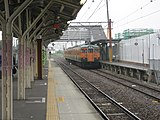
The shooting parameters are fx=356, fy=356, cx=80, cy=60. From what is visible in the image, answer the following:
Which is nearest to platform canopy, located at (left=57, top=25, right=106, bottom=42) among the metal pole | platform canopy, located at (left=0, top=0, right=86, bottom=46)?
platform canopy, located at (left=0, top=0, right=86, bottom=46)

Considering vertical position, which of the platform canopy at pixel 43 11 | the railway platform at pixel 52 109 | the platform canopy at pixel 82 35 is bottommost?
the railway platform at pixel 52 109

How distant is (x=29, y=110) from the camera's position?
9.78m

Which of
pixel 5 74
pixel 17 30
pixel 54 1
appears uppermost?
pixel 54 1

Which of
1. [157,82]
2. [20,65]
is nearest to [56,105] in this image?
[20,65]

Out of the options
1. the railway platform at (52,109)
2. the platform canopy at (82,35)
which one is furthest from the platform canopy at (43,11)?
the platform canopy at (82,35)

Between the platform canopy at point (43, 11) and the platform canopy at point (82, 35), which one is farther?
the platform canopy at point (82, 35)

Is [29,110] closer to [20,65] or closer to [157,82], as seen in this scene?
[20,65]

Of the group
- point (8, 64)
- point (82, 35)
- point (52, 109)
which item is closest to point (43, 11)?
point (52, 109)

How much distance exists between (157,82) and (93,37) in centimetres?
5141

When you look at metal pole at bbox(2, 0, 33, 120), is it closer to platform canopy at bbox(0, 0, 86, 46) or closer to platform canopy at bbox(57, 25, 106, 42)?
platform canopy at bbox(0, 0, 86, 46)

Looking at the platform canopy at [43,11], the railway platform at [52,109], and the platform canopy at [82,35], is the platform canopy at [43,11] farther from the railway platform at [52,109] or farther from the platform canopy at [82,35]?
the platform canopy at [82,35]

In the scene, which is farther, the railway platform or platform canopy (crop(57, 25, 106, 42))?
platform canopy (crop(57, 25, 106, 42))

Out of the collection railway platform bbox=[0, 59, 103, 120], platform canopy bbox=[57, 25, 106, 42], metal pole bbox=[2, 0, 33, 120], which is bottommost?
railway platform bbox=[0, 59, 103, 120]

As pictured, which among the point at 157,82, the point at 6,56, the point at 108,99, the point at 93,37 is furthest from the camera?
the point at 93,37
